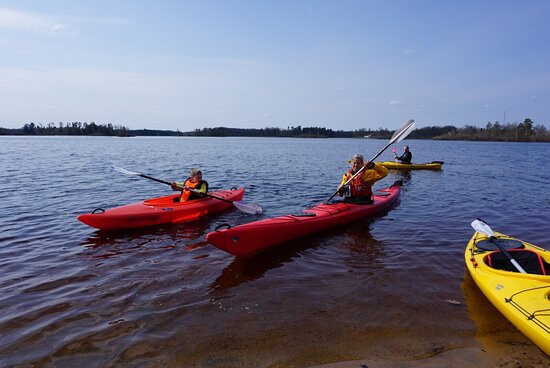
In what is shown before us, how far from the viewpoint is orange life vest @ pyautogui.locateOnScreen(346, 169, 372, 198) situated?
28.9 feet

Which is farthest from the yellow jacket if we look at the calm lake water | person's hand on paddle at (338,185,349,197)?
the calm lake water

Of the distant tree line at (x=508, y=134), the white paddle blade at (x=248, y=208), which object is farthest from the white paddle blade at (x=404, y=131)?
the distant tree line at (x=508, y=134)

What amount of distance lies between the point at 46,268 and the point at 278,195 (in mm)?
7992

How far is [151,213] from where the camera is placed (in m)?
8.05

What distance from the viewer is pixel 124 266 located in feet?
19.3

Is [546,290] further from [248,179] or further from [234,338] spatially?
[248,179]

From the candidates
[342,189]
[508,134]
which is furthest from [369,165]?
[508,134]

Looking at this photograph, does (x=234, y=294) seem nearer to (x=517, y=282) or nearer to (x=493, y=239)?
(x=517, y=282)

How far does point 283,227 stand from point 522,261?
12.1ft

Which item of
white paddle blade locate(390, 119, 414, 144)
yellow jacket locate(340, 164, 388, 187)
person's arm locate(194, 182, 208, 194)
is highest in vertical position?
white paddle blade locate(390, 119, 414, 144)

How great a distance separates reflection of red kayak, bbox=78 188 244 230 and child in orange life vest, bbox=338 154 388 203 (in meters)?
3.45

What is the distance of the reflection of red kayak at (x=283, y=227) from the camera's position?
5.83 m

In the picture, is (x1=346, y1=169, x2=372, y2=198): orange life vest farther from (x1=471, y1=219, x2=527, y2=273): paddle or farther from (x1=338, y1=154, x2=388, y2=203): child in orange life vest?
(x1=471, y1=219, x2=527, y2=273): paddle

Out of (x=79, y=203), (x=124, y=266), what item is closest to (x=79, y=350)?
(x=124, y=266)
